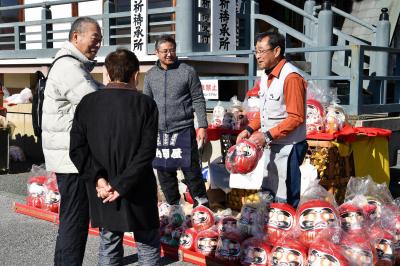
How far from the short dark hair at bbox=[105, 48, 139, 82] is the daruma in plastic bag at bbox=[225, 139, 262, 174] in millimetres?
1363

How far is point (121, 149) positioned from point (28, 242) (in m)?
2.54

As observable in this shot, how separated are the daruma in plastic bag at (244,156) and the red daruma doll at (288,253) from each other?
25.1 inches

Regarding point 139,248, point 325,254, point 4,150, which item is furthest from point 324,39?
point 139,248

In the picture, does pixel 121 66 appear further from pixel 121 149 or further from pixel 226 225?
pixel 226 225

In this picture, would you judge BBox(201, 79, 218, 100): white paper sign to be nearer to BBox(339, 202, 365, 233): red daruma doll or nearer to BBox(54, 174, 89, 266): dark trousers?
BBox(339, 202, 365, 233): red daruma doll

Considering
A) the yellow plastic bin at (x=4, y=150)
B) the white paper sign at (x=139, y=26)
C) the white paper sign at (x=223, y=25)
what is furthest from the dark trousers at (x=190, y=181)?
the white paper sign at (x=139, y=26)

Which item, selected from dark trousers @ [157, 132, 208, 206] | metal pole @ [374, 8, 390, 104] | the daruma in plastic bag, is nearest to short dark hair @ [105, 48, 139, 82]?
the daruma in plastic bag

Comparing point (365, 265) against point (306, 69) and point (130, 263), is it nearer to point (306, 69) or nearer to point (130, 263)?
point (130, 263)

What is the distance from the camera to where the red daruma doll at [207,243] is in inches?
173

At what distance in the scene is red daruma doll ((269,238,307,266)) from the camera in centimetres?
373

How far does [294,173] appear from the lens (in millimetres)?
4195

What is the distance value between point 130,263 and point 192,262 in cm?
52

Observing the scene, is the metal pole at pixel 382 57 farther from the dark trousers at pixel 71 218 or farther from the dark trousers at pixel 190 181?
→ the dark trousers at pixel 71 218

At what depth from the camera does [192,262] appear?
4.40m
